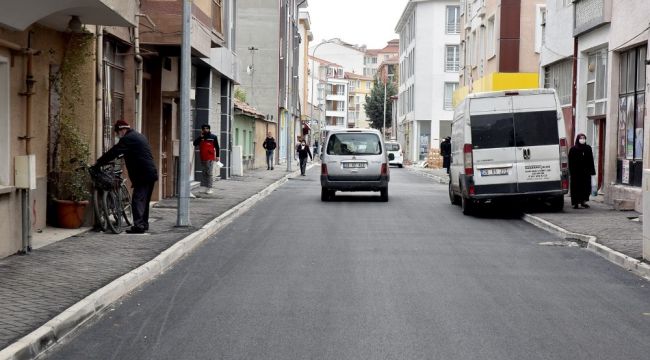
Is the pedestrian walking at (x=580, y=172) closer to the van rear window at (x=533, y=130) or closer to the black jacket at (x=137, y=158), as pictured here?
the van rear window at (x=533, y=130)

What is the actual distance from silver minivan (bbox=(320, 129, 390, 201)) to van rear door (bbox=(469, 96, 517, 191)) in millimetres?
4729

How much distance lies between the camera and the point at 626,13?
20.5m

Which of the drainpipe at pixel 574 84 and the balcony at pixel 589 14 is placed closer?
the balcony at pixel 589 14

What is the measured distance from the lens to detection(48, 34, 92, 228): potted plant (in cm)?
1395

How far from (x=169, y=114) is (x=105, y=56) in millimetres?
6979

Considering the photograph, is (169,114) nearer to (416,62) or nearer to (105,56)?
(105,56)

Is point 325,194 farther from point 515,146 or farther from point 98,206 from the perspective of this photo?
point 98,206

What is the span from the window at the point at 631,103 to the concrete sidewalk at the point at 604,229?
4.68 ft

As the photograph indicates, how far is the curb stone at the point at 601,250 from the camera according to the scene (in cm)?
1112

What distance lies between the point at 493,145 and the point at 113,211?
8144 mm

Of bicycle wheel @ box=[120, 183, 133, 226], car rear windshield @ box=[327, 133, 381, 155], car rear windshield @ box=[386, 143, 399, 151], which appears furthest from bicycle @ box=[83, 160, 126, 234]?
car rear windshield @ box=[386, 143, 399, 151]

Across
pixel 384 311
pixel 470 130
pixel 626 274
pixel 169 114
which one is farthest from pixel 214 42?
pixel 384 311

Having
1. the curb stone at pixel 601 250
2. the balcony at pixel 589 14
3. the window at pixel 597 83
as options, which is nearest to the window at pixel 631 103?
the balcony at pixel 589 14

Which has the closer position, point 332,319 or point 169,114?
point 332,319
